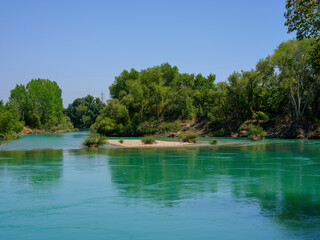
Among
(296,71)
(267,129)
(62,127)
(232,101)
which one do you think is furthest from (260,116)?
(62,127)

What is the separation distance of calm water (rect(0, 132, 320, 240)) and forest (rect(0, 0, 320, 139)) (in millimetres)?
24467

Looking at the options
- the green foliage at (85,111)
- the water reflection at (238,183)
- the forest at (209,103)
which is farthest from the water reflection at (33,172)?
the green foliage at (85,111)

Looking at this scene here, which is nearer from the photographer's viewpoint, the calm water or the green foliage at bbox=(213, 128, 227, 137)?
the calm water

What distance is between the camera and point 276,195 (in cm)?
1291

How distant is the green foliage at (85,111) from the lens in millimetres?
130125

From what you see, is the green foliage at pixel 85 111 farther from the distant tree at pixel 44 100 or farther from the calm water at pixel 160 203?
the calm water at pixel 160 203

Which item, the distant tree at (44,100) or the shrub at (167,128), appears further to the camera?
the distant tree at (44,100)

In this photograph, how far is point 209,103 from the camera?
7412cm

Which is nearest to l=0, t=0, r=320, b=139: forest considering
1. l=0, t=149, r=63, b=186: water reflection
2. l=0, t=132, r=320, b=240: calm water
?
l=0, t=132, r=320, b=240: calm water

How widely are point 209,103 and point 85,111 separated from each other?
6786 cm

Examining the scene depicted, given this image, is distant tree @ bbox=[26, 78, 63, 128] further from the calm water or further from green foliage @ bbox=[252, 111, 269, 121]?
the calm water

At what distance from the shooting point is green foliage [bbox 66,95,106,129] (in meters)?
130

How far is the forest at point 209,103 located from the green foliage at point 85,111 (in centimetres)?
2734

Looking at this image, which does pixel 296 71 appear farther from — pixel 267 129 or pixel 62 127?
pixel 62 127
